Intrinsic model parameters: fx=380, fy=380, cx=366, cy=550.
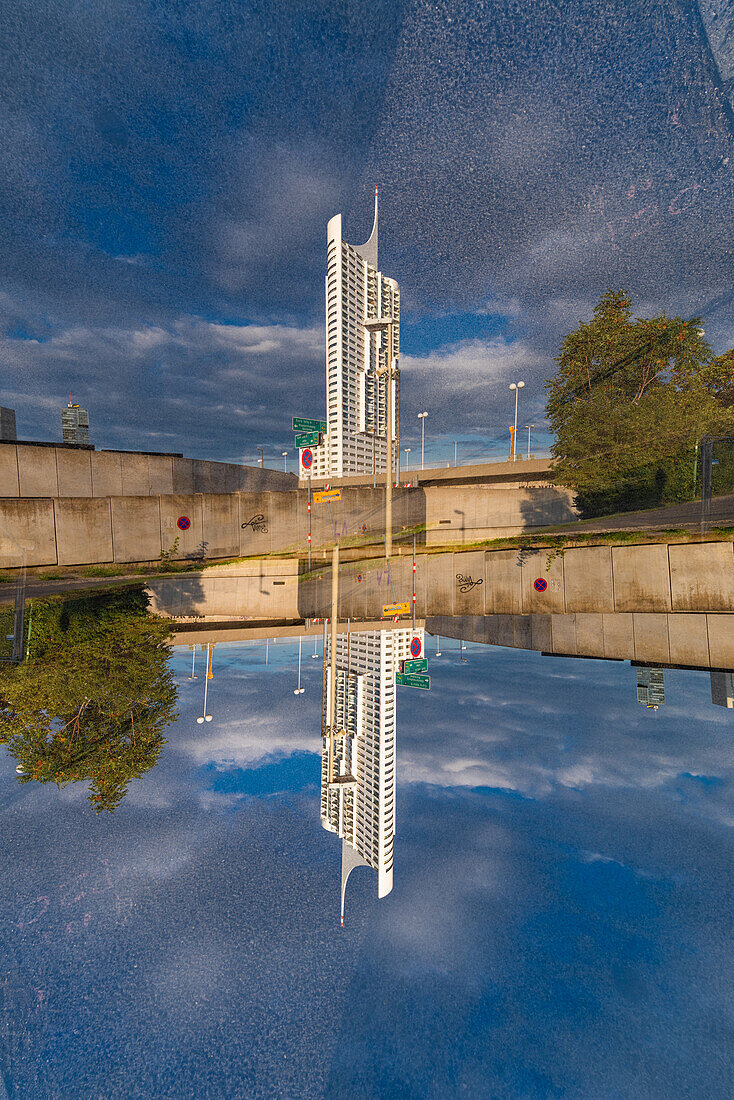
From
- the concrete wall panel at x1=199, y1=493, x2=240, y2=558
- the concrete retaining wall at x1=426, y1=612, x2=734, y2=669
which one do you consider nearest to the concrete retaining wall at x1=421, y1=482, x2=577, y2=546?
the concrete retaining wall at x1=426, y1=612, x2=734, y2=669

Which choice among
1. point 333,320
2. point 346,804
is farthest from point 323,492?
point 333,320

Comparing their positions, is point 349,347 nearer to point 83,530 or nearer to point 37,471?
point 37,471

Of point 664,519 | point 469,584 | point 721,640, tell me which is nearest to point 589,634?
point 721,640

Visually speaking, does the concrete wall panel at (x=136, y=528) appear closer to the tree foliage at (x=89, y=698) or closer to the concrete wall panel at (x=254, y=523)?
the concrete wall panel at (x=254, y=523)

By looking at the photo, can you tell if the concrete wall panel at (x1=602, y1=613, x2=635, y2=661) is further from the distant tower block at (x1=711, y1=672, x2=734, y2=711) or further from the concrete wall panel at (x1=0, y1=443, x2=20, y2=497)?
the concrete wall panel at (x1=0, y1=443, x2=20, y2=497)

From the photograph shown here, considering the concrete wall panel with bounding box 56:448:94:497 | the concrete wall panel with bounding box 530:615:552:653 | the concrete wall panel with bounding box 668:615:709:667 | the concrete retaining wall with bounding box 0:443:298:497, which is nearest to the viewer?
the concrete wall panel with bounding box 668:615:709:667

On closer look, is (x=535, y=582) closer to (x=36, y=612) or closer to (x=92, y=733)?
(x=92, y=733)

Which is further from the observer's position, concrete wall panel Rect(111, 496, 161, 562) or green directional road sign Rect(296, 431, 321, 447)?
concrete wall panel Rect(111, 496, 161, 562)
